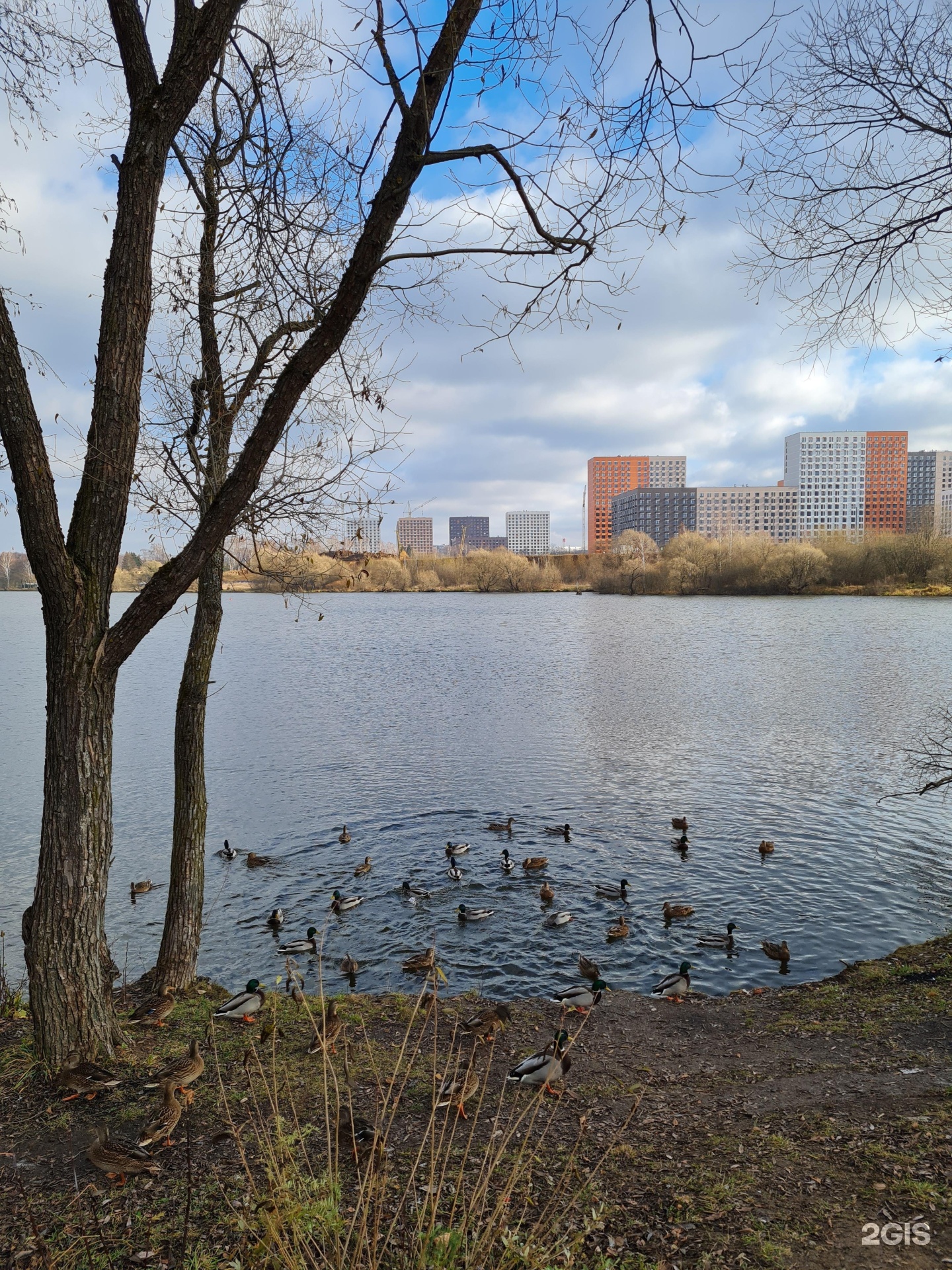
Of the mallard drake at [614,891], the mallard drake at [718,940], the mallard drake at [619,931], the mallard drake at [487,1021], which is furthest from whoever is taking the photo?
the mallard drake at [614,891]

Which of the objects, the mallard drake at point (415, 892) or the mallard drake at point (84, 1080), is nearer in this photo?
the mallard drake at point (84, 1080)

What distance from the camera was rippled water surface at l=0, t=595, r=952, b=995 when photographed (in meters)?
10.7

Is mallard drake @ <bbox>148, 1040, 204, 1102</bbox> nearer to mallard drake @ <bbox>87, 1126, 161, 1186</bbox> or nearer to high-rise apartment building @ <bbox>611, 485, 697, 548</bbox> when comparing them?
mallard drake @ <bbox>87, 1126, 161, 1186</bbox>

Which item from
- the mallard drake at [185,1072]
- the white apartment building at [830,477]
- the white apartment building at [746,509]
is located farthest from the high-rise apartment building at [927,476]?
the mallard drake at [185,1072]

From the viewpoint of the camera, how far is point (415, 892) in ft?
40.2

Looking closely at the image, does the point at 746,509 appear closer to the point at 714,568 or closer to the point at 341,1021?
the point at 714,568

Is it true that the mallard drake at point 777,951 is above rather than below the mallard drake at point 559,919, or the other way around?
above

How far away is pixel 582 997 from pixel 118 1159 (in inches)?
215

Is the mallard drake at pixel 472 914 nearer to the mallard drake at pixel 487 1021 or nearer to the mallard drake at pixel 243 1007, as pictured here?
the mallard drake at pixel 487 1021

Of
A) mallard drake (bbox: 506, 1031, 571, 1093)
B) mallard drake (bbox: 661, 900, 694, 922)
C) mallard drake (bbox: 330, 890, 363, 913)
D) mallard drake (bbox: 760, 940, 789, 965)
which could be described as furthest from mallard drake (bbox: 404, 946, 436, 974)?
mallard drake (bbox: 760, 940, 789, 965)

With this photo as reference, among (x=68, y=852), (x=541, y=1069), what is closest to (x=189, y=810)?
(x=68, y=852)

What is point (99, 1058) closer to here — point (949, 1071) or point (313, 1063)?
point (313, 1063)

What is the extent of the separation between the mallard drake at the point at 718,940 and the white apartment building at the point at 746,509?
596 feet

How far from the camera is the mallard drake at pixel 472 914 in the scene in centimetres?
1136
